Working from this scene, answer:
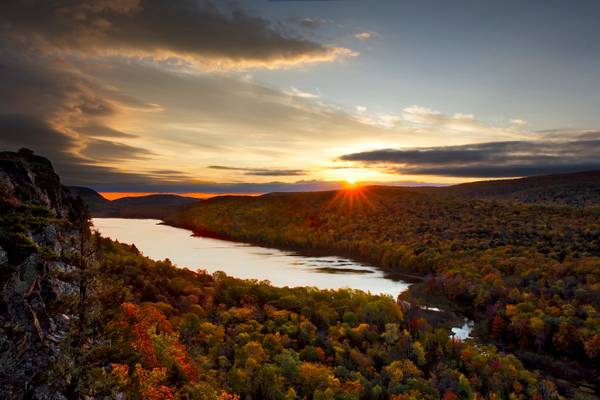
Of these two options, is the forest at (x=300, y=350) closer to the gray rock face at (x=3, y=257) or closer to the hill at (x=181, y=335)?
the hill at (x=181, y=335)

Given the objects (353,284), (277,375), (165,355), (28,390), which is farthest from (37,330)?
(353,284)

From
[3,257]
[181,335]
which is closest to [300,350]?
[181,335]

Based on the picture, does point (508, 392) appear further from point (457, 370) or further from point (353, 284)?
point (353, 284)

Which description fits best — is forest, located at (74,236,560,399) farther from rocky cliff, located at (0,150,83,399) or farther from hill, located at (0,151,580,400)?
rocky cliff, located at (0,150,83,399)

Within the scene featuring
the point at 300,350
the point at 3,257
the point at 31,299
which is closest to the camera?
the point at 3,257

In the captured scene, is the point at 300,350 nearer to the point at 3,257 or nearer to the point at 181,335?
the point at 181,335

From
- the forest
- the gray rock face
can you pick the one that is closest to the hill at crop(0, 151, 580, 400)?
the gray rock face

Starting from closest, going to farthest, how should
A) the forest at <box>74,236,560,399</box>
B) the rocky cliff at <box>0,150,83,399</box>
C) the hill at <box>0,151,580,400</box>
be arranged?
the rocky cliff at <box>0,150,83,399</box> → the hill at <box>0,151,580,400</box> → the forest at <box>74,236,560,399</box>

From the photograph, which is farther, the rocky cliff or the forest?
the forest
